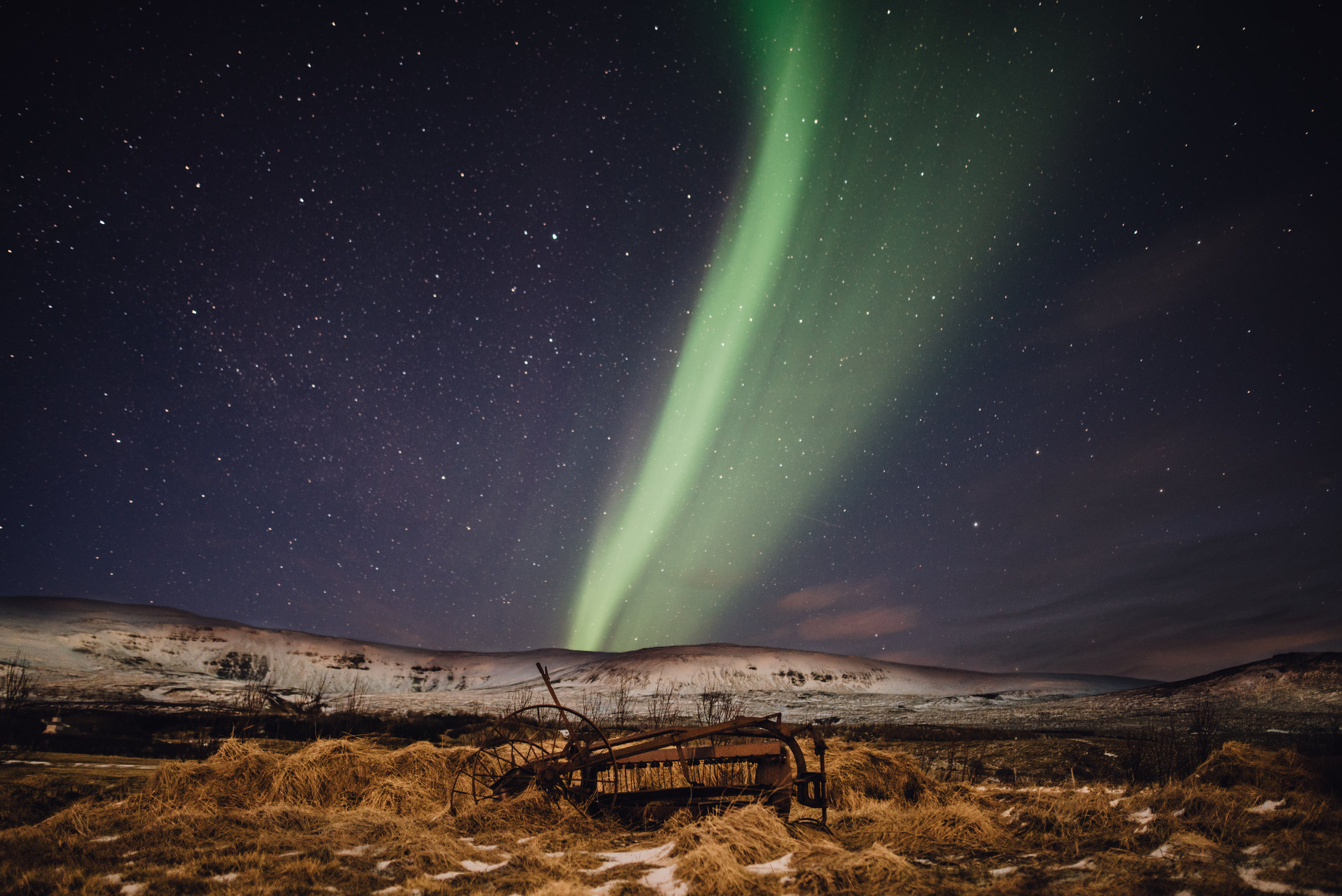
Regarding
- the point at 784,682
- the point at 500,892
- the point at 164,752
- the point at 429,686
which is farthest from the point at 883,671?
the point at 500,892

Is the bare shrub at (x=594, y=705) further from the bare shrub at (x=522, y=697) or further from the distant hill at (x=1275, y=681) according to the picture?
the distant hill at (x=1275, y=681)

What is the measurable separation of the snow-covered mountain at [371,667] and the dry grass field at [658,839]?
43.5 m

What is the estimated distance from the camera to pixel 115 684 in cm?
4625

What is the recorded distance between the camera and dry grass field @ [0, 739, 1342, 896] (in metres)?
5.50

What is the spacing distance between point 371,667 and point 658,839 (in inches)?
3959

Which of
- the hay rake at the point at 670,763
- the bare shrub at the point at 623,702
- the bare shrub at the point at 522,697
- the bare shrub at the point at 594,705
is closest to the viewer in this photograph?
the hay rake at the point at 670,763

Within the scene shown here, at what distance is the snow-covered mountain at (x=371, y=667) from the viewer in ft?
194

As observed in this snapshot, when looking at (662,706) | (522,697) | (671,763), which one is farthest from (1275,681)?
(522,697)

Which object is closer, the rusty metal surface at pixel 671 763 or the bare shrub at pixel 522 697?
the rusty metal surface at pixel 671 763


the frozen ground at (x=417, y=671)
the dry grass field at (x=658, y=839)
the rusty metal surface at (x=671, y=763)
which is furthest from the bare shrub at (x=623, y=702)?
the rusty metal surface at (x=671, y=763)

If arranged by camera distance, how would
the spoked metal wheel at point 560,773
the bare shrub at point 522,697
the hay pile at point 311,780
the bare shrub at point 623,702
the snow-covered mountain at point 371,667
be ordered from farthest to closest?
the snow-covered mountain at point 371,667, the bare shrub at point 522,697, the bare shrub at point 623,702, the hay pile at point 311,780, the spoked metal wheel at point 560,773

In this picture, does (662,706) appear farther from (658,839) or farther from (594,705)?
(658,839)

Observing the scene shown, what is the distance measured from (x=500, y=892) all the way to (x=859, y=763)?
7.39 meters

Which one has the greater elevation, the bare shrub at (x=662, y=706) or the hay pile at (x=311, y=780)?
the hay pile at (x=311, y=780)
